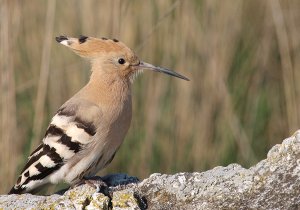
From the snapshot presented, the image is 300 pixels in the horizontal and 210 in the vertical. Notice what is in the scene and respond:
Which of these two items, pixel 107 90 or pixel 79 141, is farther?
pixel 107 90

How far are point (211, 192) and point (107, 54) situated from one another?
77cm

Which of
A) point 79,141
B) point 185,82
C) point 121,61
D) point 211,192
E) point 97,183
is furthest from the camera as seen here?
point 185,82

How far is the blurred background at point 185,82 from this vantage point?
8.89 feet

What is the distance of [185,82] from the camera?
2.77 metres

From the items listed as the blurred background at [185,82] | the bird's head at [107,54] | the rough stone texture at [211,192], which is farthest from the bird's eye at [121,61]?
the rough stone texture at [211,192]

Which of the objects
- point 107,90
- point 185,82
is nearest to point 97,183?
point 107,90

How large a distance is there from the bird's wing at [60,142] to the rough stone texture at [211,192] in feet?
0.99

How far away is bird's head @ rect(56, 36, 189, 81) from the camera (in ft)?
6.63

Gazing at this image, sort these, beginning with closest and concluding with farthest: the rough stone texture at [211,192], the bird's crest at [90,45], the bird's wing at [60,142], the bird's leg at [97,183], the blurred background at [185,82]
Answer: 1. the rough stone texture at [211,192]
2. the bird's leg at [97,183]
3. the bird's wing at [60,142]
4. the bird's crest at [90,45]
5. the blurred background at [185,82]

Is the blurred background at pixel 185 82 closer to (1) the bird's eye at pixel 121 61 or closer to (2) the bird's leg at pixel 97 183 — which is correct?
(1) the bird's eye at pixel 121 61

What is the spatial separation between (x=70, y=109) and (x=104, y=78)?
0.58ft

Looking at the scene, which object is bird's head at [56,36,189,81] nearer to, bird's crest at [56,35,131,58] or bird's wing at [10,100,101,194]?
bird's crest at [56,35,131,58]

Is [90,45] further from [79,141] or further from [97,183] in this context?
[97,183]

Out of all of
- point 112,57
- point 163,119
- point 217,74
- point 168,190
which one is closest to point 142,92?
point 163,119
